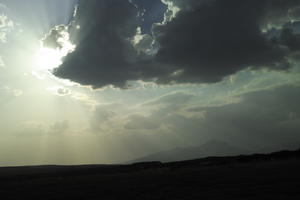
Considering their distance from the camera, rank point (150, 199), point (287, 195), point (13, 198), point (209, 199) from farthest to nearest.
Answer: point (13, 198), point (150, 199), point (209, 199), point (287, 195)

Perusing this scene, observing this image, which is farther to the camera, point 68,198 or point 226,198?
point 68,198

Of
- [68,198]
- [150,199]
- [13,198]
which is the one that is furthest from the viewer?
[13,198]

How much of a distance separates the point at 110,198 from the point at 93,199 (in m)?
1.73

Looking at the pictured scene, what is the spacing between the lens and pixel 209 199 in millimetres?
24328

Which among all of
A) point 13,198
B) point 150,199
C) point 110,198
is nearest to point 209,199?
point 150,199

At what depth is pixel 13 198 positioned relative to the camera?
1417 inches

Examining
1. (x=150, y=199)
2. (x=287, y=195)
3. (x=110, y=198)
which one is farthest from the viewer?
(x=110, y=198)

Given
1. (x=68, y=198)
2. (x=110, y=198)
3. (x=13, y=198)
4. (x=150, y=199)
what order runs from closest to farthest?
1. (x=150, y=199)
2. (x=110, y=198)
3. (x=68, y=198)
4. (x=13, y=198)

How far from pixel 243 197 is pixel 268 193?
7.71ft

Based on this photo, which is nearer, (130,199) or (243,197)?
(243,197)

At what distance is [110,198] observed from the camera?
30078 millimetres

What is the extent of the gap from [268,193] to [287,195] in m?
2.05

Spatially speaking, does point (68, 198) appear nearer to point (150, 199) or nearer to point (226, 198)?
point (150, 199)

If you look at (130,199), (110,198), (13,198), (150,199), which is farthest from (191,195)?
(13,198)
